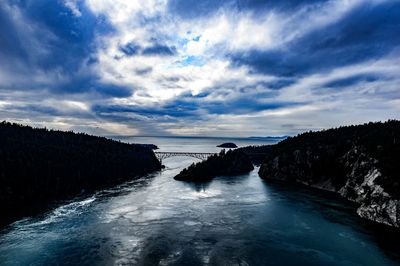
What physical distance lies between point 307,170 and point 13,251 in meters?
146

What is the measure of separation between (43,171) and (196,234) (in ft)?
328

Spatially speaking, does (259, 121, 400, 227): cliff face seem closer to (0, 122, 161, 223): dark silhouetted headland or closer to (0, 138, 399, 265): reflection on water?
(0, 138, 399, 265): reflection on water

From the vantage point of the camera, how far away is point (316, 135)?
195750mm

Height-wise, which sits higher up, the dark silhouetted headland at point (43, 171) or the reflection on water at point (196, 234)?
the dark silhouetted headland at point (43, 171)

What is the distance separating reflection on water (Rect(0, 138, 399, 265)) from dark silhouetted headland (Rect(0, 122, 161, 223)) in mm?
21583

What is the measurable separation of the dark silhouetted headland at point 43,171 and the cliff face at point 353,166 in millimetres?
106428

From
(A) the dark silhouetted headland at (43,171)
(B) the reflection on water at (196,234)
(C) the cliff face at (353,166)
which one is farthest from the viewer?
(A) the dark silhouetted headland at (43,171)

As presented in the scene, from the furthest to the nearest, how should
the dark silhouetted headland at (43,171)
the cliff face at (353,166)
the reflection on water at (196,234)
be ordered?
the dark silhouetted headland at (43,171) < the cliff face at (353,166) < the reflection on water at (196,234)

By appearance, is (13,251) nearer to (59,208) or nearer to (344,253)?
(59,208)

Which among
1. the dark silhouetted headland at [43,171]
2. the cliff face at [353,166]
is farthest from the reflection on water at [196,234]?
the dark silhouetted headland at [43,171]

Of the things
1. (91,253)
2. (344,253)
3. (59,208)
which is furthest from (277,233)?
(59,208)

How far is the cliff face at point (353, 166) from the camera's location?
86.3 m

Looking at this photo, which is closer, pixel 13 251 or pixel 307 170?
pixel 13 251

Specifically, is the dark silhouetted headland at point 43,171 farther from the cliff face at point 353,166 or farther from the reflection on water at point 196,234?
the cliff face at point 353,166
